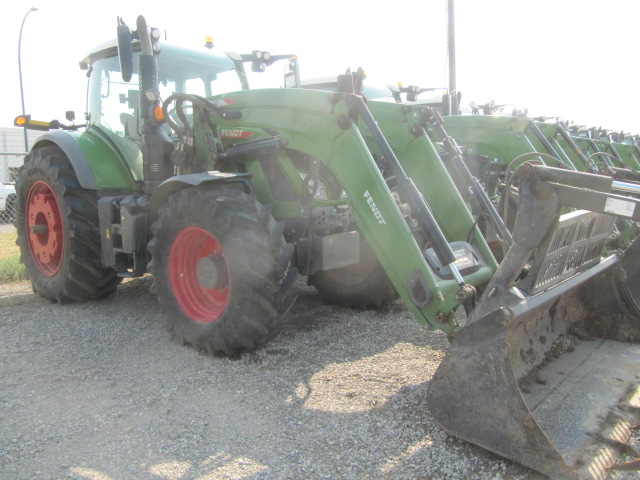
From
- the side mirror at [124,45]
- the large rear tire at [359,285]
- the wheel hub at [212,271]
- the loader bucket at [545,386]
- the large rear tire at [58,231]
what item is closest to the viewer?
the loader bucket at [545,386]

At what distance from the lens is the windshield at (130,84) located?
552 centimetres

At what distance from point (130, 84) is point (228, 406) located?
372 cm

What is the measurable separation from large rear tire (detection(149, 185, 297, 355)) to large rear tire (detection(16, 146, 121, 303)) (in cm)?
147

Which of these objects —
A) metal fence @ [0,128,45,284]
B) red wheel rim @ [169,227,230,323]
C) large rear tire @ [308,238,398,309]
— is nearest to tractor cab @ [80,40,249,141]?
metal fence @ [0,128,45,284]

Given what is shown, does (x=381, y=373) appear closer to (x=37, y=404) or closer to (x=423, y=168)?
(x=423, y=168)

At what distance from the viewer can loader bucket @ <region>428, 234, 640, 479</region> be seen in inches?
98.1

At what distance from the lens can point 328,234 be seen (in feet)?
13.9

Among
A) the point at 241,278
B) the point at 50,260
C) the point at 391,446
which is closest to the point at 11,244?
the point at 50,260

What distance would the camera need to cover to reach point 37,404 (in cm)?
338

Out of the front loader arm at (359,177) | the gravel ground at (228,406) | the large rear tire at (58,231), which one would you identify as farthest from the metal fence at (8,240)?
the front loader arm at (359,177)

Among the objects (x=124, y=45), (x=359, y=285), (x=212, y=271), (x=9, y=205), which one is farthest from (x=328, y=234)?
(x=9, y=205)

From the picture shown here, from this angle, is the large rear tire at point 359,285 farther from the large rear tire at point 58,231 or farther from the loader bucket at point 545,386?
the large rear tire at point 58,231

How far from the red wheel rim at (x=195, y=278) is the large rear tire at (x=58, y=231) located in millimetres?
1555

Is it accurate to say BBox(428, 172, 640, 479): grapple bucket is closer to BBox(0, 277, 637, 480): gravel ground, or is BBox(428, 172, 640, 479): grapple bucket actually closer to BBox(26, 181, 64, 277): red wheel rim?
BBox(0, 277, 637, 480): gravel ground
